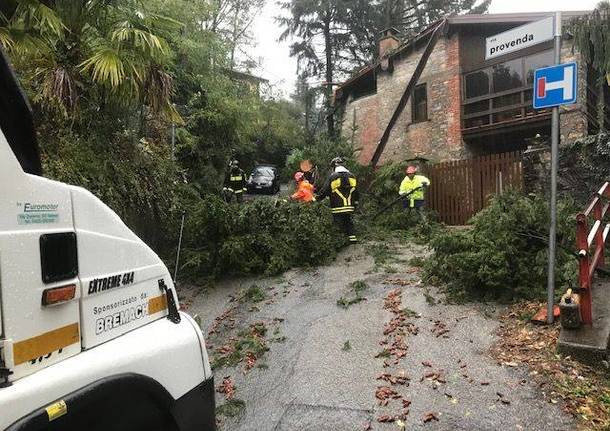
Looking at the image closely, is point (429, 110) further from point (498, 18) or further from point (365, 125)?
point (498, 18)

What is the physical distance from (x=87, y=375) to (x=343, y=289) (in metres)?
5.91

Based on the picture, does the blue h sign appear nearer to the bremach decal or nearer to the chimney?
the bremach decal

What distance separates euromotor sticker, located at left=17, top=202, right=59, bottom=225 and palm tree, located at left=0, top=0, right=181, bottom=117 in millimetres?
4838

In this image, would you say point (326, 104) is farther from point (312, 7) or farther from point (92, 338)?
point (92, 338)

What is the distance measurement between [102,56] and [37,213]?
562 cm

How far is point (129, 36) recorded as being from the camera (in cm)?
701

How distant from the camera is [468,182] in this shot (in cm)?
1327

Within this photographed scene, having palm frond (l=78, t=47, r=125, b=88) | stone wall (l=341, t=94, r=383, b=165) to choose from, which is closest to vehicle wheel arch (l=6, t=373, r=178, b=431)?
palm frond (l=78, t=47, r=125, b=88)

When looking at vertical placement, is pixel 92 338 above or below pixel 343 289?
above

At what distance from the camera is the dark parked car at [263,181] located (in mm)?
24781

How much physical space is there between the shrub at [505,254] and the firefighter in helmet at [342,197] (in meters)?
2.93

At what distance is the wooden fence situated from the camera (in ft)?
40.3

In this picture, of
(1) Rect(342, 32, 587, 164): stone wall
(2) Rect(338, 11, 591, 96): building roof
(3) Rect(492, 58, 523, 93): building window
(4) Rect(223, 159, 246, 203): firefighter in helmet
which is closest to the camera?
(4) Rect(223, 159, 246, 203): firefighter in helmet

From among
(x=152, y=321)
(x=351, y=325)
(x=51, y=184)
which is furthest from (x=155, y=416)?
(x=351, y=325)
